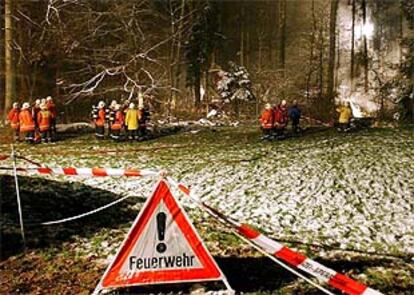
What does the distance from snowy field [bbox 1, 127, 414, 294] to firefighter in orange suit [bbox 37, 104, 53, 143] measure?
2.19ft

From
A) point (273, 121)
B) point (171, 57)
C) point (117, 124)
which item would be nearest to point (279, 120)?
point (273, 121)

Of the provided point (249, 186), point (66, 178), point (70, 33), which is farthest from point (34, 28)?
point (249, 186)

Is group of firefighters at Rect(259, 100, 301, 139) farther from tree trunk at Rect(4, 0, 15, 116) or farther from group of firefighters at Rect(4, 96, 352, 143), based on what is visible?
tree trunk at Rect(4, 0, 15, 116)

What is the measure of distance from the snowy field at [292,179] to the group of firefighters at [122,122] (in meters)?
0.76

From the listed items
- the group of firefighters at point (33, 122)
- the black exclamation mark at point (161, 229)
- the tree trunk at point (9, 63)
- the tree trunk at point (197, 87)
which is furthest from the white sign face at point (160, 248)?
the tree trunk at point (197, 87)

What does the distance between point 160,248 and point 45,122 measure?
48.7 ft

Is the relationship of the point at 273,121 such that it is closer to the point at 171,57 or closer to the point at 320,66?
the point at 171,57

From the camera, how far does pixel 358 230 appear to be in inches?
432

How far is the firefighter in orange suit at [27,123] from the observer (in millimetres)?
20091

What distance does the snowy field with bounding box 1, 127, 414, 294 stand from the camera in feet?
35.9

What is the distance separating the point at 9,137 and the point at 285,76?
984 inches

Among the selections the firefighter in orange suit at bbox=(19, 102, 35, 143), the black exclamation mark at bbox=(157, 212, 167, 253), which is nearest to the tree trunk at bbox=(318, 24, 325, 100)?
the firefighter in orange suit at bbox=(19, 102, 35, 143)

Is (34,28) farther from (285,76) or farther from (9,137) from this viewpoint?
(285,76)

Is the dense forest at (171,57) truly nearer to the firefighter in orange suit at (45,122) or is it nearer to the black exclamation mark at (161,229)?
the firefighter in orange suit at (45,122)
